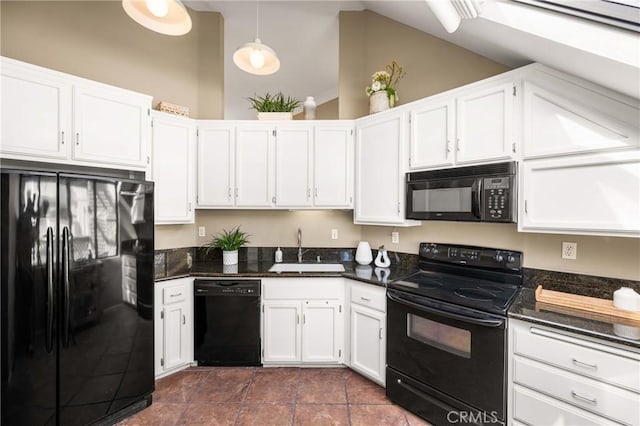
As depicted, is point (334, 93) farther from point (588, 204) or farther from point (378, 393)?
point (378, 393)

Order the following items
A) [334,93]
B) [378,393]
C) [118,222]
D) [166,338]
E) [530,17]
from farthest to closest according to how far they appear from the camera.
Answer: [334,93] < [166,338] < [378,393] < [118,222] < [530,17]

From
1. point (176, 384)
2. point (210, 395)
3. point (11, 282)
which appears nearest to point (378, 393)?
point (210, 395)

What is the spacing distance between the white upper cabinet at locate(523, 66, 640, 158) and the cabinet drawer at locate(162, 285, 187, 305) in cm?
288

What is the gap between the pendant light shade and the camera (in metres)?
2.19

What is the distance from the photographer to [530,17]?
149cm

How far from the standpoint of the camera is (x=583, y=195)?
1611 millimetres

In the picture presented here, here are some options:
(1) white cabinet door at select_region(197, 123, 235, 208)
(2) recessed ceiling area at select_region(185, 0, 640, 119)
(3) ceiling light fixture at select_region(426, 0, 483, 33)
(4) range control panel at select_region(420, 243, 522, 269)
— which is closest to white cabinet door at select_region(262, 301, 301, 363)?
(1) white cabinet door at select_region(197, 123, 235, 208)

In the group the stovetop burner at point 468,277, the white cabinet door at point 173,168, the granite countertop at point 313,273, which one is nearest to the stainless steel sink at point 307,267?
the granite countertop at point 313,273

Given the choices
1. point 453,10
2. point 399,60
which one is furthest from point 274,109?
point 453,10

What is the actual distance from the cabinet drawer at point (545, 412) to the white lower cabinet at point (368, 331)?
91cm

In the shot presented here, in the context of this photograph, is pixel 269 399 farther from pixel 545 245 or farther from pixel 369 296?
pixel 545 245

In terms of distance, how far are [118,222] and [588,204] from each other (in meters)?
2.91

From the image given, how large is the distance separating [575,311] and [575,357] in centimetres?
30

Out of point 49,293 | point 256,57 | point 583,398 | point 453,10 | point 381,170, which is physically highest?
point 256,57
